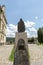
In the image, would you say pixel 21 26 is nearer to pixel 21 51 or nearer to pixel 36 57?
pixel 21 51

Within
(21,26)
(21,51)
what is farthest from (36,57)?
(21,26)

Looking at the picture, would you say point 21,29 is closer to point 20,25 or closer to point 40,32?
point 20,25

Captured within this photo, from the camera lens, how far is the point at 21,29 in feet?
31.5

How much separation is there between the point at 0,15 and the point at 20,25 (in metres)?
33.6

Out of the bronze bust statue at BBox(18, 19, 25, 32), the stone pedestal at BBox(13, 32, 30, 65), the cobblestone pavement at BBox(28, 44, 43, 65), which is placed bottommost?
the cobblestone pavement at BBox(28, 44, 43, 65)

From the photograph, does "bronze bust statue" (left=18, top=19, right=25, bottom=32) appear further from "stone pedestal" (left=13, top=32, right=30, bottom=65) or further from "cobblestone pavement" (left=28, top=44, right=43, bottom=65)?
"cobblestone pavement" (left=28, top=44, right=43, bottom=65)

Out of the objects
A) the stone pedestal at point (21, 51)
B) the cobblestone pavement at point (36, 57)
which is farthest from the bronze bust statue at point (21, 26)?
the cobblestone pavement at point (36, 57)

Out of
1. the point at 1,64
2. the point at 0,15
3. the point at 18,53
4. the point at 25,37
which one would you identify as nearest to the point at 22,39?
the point at 25,37

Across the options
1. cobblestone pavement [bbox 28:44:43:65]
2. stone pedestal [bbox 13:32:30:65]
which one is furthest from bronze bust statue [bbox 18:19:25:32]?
cobblestone pavement [bbox 28:44:43:65]

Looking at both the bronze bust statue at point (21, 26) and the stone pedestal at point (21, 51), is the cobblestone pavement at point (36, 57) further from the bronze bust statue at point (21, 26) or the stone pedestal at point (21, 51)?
the bronze bust statue at point (21, 26)

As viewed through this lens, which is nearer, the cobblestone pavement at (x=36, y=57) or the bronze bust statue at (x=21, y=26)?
the bronze bust statue at (x=21, y=26)

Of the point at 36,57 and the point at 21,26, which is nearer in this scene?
the point at 21,26

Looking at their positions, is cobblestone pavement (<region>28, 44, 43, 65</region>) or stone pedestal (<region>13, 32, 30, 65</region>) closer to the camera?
stone pedestal (<region>13, 32, 30, 65</region>)

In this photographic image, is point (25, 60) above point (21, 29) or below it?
below
